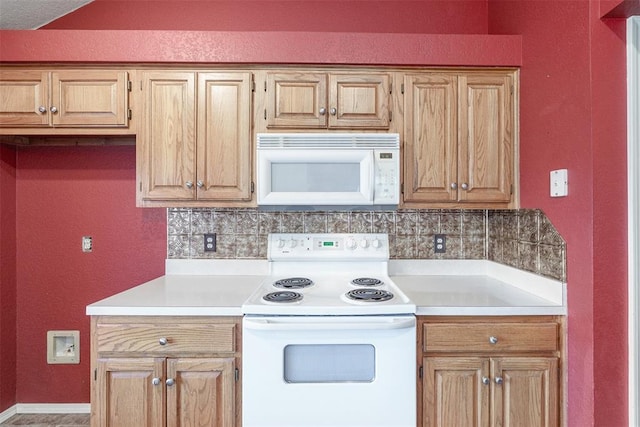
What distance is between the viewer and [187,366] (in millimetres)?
1577

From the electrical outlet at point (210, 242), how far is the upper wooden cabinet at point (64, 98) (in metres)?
0.77

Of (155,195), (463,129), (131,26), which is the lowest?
(155,195)

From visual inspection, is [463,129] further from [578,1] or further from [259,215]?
[259,215]

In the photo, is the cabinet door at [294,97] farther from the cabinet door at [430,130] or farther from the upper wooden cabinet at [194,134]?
the cabinet door at [430,130]

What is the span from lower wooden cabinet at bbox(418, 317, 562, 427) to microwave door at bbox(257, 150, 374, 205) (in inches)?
29.4

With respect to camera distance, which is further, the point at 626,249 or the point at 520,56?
the point at 520,56

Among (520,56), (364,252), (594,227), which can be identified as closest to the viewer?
(594,227)

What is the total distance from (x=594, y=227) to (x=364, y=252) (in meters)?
1.14

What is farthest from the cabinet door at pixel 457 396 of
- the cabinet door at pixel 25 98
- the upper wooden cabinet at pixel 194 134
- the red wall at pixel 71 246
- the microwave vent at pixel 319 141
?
the cabinet door at pixel 25 98

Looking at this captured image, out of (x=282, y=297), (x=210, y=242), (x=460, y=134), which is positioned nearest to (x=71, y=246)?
(x=210, y=242)

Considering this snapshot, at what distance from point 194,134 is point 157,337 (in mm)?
1008

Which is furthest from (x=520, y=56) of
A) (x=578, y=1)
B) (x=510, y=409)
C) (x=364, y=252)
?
(x=510, y=409)

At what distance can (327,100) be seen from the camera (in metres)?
1.94

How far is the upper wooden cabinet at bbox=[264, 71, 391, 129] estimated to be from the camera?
76.3 inches
